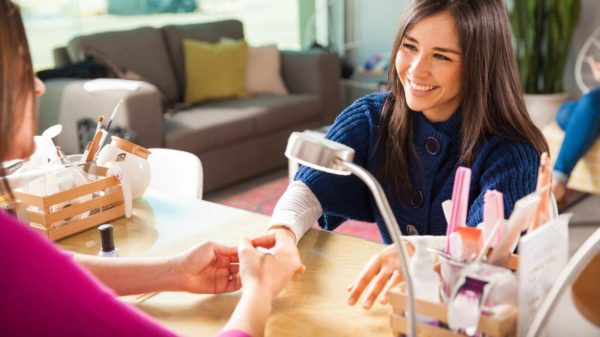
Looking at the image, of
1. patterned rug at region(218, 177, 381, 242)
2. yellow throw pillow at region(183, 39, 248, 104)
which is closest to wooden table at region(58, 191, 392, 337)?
patterned rug at region(218, 177, 381, 242)

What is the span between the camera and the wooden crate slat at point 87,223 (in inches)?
50.5

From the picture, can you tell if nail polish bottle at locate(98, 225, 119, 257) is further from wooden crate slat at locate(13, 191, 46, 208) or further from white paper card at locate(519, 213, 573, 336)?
white paper card at locate(519, 213, 573, 336)

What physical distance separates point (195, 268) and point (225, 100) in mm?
3071

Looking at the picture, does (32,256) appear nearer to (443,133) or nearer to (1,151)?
(1,151)

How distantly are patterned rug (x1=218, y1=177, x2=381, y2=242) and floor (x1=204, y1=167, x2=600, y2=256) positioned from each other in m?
0.07

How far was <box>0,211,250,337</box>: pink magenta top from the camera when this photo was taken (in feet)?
2.07

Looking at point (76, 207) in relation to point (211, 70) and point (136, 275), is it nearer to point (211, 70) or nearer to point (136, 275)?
point (136, 275)

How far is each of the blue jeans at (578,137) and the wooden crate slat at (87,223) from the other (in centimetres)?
236

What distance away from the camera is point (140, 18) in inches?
173

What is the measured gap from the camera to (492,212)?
30.2 inches

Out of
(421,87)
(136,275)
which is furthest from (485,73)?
(136,275)

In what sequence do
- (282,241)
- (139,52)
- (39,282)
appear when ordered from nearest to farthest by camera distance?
(39,282) → (282,241) → (139,52)

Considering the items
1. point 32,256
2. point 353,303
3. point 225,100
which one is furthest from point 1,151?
point 225,100

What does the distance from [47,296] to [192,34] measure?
12.1 ft
